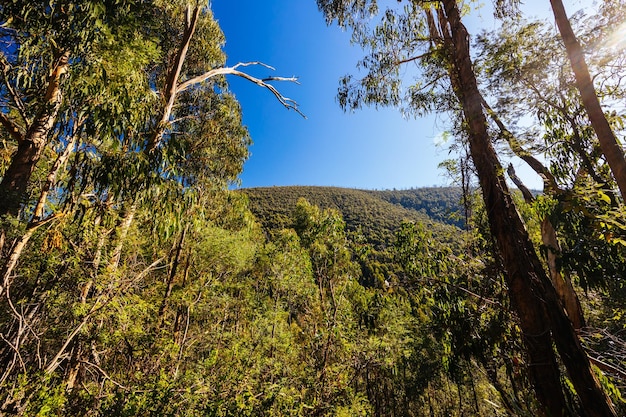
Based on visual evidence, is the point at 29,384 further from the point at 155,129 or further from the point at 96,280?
the point at 155,129

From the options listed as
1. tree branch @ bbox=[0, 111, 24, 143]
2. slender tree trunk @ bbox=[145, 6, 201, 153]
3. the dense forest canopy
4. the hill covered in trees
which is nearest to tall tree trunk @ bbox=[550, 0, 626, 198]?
the dense forest canopy

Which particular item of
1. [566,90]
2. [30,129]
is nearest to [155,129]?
[30,129]

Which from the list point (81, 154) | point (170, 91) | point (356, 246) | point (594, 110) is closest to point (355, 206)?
point (356, 246)

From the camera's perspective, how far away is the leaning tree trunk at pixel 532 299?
1.77 metres

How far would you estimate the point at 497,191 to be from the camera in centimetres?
230

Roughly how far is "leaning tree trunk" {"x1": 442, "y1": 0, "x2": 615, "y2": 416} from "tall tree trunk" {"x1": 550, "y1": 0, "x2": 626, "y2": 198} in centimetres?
62

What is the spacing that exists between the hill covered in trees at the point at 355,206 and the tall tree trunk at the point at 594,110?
31997 millimetres

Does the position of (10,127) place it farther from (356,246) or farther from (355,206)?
(355,206)

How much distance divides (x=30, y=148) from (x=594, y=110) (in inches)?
191

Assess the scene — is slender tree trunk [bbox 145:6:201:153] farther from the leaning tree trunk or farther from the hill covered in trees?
the hill covered in trees

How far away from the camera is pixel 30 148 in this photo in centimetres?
274

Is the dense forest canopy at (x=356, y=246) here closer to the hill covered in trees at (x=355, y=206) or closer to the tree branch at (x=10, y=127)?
the tree branch at (x=10, y=127)

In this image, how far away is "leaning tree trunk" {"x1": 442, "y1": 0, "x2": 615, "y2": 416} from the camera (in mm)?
1772

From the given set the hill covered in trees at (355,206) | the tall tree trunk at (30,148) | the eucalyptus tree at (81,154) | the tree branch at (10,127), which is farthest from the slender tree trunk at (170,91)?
the hill covered in trees at (355,206)
